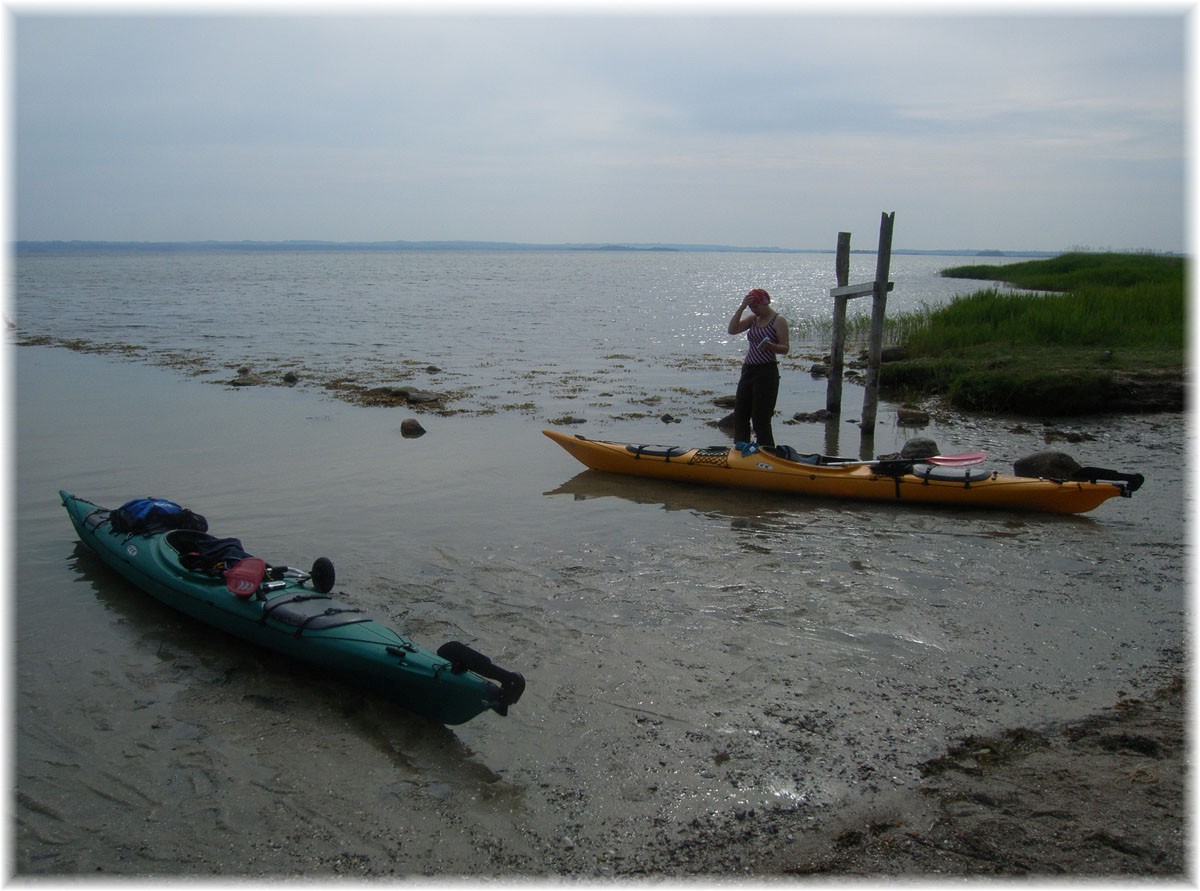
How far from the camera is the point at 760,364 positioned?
9109 millimetres

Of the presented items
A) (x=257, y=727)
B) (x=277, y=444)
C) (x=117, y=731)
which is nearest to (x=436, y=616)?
(x=257, y=727)

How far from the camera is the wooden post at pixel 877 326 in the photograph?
1114 cm

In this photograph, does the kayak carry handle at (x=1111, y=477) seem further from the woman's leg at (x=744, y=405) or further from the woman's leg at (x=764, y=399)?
the woman's leg at (x=744, y=405)

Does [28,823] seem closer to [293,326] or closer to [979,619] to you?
[979,619]

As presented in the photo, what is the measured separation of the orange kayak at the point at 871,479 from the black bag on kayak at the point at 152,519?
424 centimetres

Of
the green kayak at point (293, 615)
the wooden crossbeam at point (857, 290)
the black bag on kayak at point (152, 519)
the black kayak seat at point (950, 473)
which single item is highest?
the wooden crossbeam at point (857, 290)

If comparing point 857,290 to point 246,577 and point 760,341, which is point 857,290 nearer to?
point 760,341

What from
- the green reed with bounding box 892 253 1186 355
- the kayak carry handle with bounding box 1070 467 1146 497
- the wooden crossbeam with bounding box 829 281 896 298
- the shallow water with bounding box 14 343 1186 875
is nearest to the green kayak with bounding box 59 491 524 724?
the shallow water with bounding box 14 343 1186 875

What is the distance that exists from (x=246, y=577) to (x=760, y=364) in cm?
574

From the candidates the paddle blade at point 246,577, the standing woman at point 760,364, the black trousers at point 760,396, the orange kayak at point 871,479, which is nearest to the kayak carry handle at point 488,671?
the paddle blade at point 246,577

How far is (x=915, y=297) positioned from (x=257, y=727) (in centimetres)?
3991

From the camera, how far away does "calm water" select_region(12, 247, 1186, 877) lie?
11.9ft

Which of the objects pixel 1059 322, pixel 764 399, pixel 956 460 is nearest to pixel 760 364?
pixel 764 399

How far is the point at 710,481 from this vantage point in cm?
880
